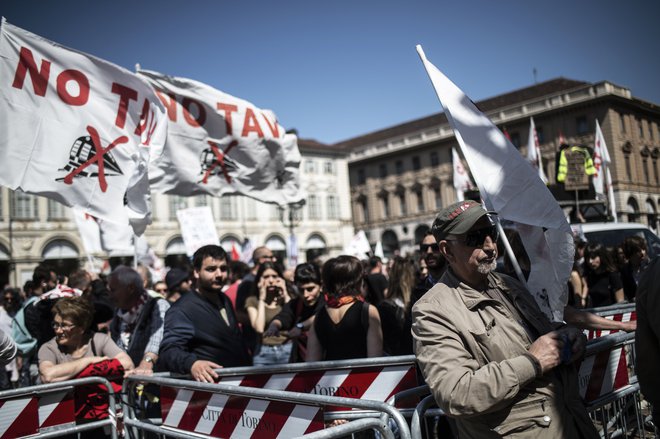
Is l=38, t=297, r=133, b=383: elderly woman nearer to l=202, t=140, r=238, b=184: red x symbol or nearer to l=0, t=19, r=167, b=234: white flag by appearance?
l=0, t=19, r=167, b=234: white flag

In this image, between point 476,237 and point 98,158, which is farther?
point 98,158

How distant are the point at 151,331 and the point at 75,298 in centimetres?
76

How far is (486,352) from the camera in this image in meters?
2.16

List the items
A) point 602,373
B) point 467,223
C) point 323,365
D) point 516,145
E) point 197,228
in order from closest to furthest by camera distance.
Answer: point 467,223 → point 602,373 → point 323,365 → point 197,228 → point 516,145

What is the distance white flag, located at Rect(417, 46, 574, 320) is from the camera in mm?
2621

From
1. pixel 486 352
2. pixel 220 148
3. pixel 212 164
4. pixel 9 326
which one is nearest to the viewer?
pixel 486 352

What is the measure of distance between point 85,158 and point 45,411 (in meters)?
2.16

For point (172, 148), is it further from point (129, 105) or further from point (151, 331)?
point (151, 331)

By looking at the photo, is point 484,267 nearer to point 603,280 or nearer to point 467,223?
point 467,223

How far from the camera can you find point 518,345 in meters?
2.19

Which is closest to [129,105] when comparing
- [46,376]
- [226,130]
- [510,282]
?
[226,130]

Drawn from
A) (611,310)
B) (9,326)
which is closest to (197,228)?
(9,326)

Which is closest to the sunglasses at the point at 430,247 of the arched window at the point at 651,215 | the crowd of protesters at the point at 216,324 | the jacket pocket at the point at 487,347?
the crowd of protesters at the point at 216,324

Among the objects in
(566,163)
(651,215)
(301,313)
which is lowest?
(301,313)
